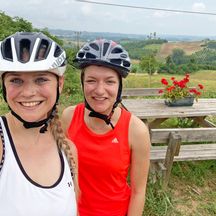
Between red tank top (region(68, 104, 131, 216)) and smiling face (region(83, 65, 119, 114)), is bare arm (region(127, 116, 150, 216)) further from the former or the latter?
smiling face (region(83, 65, 119, 114))

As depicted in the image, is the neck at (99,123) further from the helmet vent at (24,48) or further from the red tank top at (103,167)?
the helmet vent at (24,48)

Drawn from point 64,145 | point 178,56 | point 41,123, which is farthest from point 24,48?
point 178,56

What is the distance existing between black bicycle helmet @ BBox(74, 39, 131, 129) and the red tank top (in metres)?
0.11

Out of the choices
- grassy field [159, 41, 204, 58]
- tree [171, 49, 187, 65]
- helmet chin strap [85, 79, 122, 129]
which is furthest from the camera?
grassy field [159, 41, 204, 58]

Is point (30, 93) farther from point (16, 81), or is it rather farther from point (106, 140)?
point (106, 140)

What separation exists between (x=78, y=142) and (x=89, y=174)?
0.22m

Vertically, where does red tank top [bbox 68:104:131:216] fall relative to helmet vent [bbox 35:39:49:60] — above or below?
below

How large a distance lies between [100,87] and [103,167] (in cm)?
51

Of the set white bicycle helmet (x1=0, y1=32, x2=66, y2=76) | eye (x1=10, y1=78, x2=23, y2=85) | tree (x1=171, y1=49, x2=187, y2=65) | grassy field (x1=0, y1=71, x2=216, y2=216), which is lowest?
tree (x1=171, y1=49, x2=187, y2=65)

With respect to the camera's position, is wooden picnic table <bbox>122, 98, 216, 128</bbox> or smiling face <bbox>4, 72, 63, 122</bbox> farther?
wooden picnic table <bbox>122, 98, 216, 128</bbox>

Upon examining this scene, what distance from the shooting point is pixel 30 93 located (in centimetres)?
142

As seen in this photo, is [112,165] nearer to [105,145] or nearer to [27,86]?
[105,145]

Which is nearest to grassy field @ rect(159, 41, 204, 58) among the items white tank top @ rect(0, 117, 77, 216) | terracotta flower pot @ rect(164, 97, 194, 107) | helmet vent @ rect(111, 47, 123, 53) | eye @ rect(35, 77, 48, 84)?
terracotta flower pot @ rect(164, 97, 194, 107)

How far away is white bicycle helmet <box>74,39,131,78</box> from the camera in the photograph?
1.89 metres
